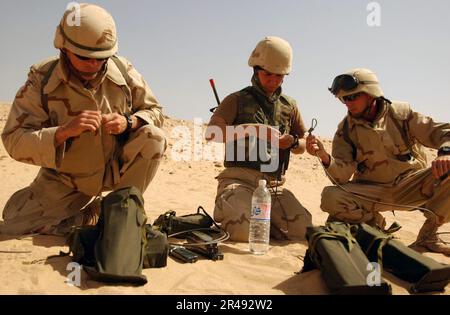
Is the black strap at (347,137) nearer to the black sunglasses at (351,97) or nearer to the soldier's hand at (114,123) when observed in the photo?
the black sunglasses at (351,97)

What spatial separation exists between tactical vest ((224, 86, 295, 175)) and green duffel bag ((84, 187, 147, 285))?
192cm

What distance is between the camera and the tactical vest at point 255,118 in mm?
5324

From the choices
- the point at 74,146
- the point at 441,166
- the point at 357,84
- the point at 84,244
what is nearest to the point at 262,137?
the point at 357,84

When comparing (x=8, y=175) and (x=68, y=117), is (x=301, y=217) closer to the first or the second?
(x=68, y=117)

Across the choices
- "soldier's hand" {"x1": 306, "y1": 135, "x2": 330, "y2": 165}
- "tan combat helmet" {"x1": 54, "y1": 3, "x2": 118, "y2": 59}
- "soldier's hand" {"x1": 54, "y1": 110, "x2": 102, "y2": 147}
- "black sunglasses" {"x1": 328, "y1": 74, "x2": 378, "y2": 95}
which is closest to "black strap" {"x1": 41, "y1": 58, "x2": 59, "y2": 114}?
"tan combat helmet" {"x1": 54, "y1": 3, "x2": 118, "y2": 59}

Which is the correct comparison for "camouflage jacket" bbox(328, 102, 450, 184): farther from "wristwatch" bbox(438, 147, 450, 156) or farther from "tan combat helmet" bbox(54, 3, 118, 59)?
"tan combat helmet" bbox(54, 3, 118, 59)

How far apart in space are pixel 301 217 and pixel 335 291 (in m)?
2.17

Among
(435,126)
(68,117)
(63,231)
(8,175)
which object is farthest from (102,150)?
(8,175)

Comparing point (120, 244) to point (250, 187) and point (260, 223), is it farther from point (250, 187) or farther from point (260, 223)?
point (250, 187)

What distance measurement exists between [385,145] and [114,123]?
2914 millimetres

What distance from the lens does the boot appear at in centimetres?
471

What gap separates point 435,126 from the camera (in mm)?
5160

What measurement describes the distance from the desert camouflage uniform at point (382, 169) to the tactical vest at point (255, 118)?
0.71 metres

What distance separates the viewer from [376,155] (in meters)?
5.33
